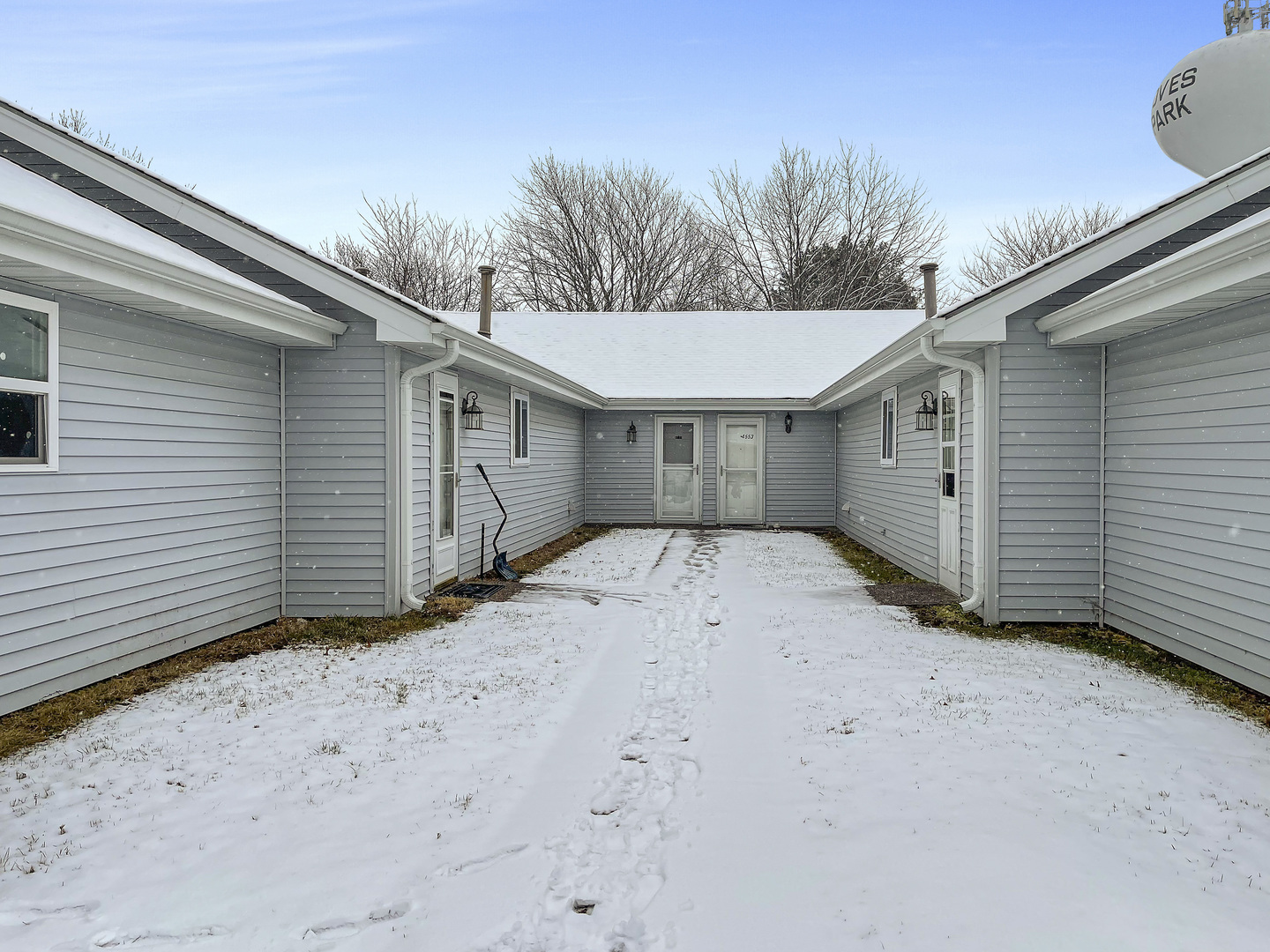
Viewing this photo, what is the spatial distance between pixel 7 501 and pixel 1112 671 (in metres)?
6.51

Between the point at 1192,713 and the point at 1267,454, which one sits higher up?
the point at 1267,454

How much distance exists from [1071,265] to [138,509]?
22.5 feet

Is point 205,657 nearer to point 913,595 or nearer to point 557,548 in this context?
point 557,548

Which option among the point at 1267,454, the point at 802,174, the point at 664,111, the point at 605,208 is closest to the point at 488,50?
the point at 664,111

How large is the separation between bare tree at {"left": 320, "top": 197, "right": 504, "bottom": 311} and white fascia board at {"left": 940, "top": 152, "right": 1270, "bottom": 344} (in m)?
22.4

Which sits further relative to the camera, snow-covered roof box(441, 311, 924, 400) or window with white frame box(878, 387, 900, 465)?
snow-covered roof box(441, 311, 924, 400)

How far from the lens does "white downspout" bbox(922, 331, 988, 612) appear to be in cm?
598

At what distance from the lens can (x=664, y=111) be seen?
2002cm

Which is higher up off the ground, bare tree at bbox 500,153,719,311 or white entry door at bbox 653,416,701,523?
bare tree at bbox 500,153,719,311

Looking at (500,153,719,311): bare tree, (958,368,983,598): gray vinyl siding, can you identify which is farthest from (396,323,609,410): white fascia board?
(500,153,719,311): bare tree

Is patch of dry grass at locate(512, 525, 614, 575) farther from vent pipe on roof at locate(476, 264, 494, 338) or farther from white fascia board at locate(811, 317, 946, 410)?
white fascia board at locate(811, 317, 946, 410)

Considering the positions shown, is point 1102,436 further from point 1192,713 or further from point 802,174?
point 802,174

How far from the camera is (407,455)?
6.07 meters

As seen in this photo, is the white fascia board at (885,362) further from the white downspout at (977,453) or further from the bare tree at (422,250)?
the bare tree at (422,250)
